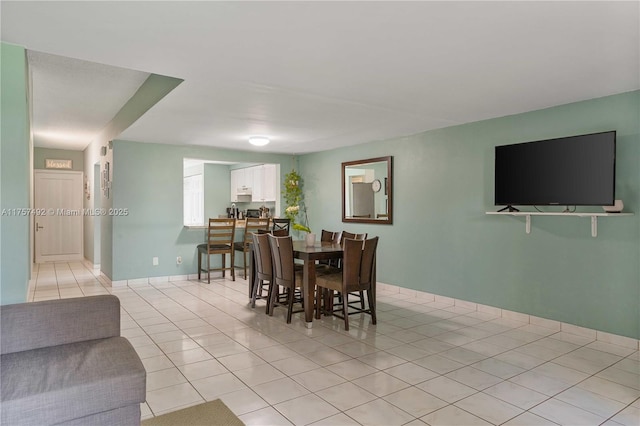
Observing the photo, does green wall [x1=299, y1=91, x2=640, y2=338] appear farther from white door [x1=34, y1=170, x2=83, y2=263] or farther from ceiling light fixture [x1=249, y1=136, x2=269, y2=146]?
white door [x1=34, y1=170, x2=83, y2=263]

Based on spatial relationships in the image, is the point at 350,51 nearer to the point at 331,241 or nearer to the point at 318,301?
the point at 318,301

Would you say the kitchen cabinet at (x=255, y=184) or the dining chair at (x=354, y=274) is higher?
the kitchen cabinet at (x=255, y=184)

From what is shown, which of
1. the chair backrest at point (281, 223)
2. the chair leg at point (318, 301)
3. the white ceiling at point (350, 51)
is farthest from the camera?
the chair backrest at point (281, 223)

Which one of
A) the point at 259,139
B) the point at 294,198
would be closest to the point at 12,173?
the point at 259,139

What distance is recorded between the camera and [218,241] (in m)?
6.70

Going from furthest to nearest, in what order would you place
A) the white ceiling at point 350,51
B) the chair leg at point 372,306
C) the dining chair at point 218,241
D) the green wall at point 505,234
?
the dining chair at point 218,241, the chair leg at point 372,306, the green wall at point 505,234, the white ceiling at point 350,51

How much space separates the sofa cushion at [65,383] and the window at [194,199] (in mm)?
7733

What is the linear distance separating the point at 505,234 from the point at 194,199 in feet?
25.8

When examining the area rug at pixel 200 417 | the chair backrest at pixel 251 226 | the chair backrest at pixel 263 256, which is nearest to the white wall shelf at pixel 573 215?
the chair backrest at pixel 263 256

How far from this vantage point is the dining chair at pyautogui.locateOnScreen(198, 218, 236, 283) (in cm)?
661

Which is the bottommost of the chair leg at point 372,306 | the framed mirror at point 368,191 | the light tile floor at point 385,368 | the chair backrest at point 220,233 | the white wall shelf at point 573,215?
the light tile floor at point 385,368

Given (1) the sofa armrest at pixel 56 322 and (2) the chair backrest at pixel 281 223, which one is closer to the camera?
(1) the sofa armrest at pixel 56 322

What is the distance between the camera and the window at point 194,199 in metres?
9.89

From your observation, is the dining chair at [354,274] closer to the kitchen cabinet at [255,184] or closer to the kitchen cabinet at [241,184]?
the kitchen cabinet at [255,184]
